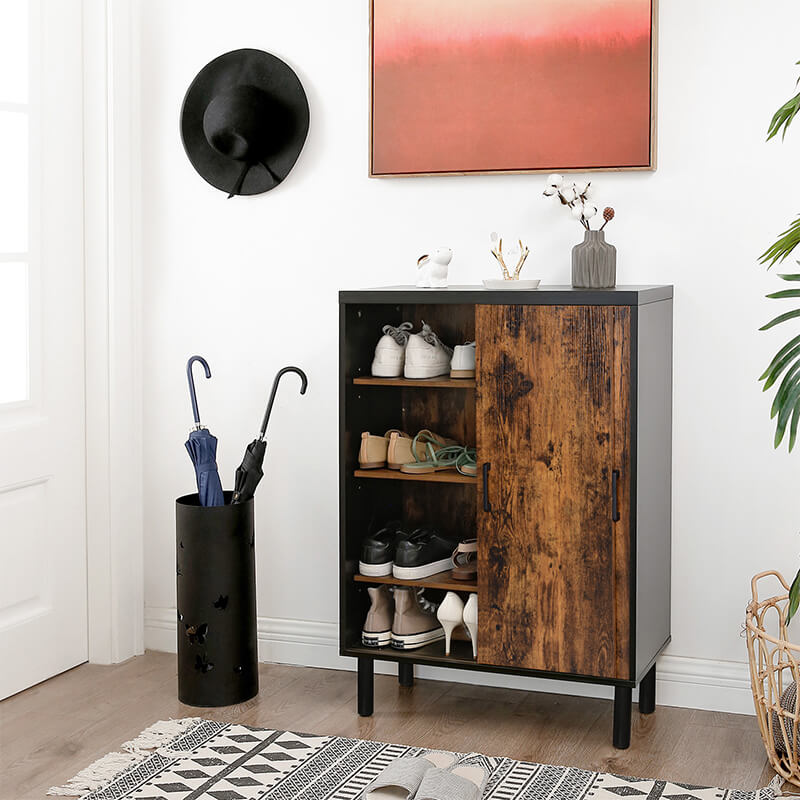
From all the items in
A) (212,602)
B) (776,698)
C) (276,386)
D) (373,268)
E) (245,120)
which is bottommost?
(776,698)

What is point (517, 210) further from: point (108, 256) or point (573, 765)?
point (573, 765)

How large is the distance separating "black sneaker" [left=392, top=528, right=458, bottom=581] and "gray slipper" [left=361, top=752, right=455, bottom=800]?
56cm

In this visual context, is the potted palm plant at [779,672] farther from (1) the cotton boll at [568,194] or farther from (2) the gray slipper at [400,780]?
(2) the gray slipper at [400,780]

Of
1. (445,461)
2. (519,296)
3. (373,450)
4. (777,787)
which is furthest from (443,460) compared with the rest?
(777,787)

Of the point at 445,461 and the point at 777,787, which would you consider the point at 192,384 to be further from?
the point at 777,787

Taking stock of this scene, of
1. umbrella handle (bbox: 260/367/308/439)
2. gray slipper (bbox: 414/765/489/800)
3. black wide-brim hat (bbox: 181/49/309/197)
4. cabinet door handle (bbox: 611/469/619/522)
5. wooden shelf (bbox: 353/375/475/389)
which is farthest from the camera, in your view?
black wide-brim hat (bbox: 181/49/309/197)

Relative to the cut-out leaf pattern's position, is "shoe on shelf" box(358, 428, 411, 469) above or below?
above

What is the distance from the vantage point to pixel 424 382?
2773mm

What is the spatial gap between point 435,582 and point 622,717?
550 mm

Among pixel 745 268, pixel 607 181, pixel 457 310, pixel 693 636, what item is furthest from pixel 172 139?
pixel 693 636

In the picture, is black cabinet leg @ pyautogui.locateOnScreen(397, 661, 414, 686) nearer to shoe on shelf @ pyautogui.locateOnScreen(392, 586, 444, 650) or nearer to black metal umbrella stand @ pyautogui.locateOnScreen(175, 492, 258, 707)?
shoe on shelf @ pyautogui.locateOnScreen(392, 586, 444, 650)

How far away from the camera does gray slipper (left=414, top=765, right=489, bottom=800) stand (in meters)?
2.20

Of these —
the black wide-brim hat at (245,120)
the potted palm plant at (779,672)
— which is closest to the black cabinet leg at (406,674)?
the potted palm plant at (779,672)

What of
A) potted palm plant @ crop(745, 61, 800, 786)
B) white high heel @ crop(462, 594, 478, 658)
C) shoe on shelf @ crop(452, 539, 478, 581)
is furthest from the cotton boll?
white high heel @ crop(462, 594, 478, 658)
